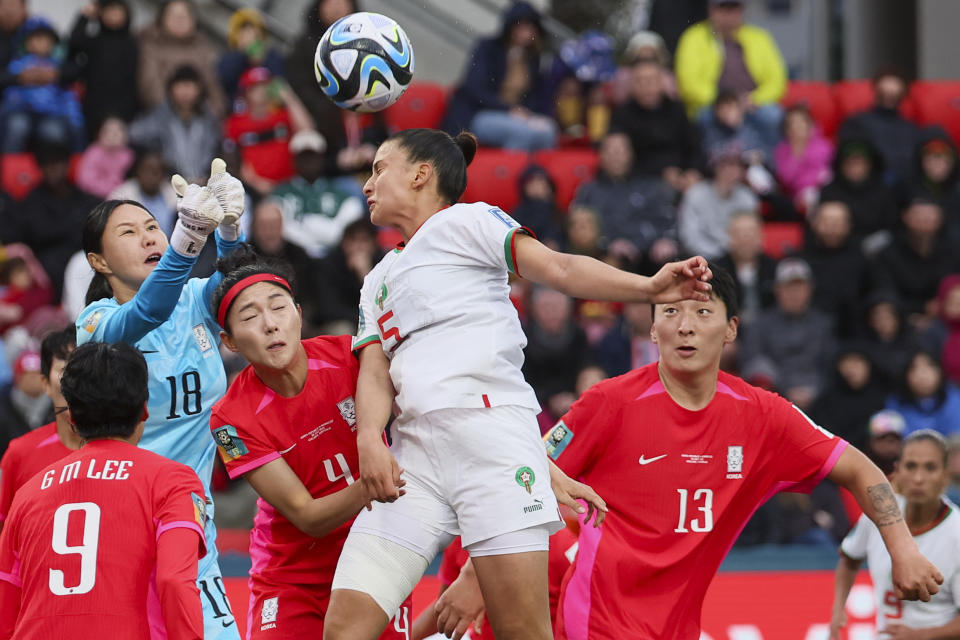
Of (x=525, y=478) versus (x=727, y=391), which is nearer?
(x=525, y=478)

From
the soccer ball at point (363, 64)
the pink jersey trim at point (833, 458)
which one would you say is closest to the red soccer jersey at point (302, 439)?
the soccer ball at point (363, 64)

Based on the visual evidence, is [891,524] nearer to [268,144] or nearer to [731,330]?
[731,330]

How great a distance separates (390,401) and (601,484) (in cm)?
119

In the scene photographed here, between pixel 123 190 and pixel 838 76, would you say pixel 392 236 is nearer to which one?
pixel 123 190

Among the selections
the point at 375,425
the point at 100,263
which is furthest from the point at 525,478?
the point at 100,263

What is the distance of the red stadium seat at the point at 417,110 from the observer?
1317 centimetres

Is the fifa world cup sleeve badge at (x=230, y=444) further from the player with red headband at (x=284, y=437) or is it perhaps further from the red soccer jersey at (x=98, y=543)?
the red soccer jersey at (x=98, y=543)

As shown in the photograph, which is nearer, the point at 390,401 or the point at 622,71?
the point at 390,401

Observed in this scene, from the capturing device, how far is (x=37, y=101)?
11.9 m

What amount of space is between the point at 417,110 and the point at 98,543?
9488 mm

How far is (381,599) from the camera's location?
4414 mm

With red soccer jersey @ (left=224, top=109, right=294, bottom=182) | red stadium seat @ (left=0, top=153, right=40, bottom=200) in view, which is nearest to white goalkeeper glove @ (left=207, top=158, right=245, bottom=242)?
red soccer jersey @ (left=224, top=109, right=294, bottom=182)

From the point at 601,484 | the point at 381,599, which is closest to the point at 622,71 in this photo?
the point at 601,484

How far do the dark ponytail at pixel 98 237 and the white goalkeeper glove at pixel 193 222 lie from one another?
2.28 ft
